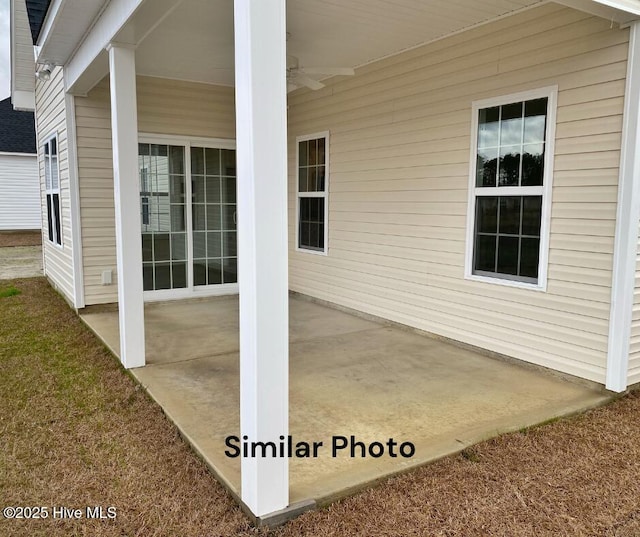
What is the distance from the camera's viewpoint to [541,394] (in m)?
3.62

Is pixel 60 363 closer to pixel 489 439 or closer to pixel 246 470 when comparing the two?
pixel 246 470

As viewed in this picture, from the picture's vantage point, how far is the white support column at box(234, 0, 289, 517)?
203 centimetres

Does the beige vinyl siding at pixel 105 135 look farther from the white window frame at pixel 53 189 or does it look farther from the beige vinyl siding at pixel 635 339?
the beige vinyl siding at pixel 635 339

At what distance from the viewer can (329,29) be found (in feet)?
14.7

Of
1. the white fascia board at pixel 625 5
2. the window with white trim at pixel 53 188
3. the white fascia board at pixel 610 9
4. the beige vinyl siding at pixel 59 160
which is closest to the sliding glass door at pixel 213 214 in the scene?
the beige vinyl siding at pixel 59 160

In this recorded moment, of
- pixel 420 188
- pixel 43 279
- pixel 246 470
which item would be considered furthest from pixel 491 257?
pixel 43 279

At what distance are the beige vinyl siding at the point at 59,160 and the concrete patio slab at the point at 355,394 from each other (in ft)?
6.07

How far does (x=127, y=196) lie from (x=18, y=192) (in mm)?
17933

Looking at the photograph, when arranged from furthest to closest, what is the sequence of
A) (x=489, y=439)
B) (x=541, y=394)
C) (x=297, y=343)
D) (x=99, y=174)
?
(x=99, y=174)
(x=297, y=343)
(x=541, y=394)
(x=489, y=439)

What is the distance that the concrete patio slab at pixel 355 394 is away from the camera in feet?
8.77

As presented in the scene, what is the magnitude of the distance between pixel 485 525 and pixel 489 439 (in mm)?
783

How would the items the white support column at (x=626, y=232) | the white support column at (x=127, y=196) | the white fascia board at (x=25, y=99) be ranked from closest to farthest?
the white support column at (x=626, y=232) < the white support column at (x=127, y=196) < the white fascia board at (x=25, y=99)

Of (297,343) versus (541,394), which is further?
(297,343)

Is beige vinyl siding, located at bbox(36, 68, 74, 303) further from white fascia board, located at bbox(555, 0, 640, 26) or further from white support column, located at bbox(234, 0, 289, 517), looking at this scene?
white fascia board, located at bbox(555, 0, 640, 26)
